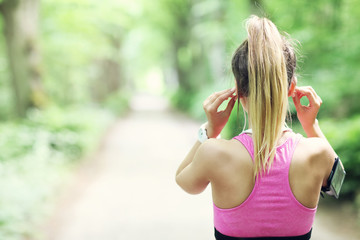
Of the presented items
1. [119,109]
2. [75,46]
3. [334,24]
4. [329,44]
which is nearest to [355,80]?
[329,44]

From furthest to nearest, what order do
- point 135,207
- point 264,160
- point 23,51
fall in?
point 23,51 → point 135,207 → point 264,160

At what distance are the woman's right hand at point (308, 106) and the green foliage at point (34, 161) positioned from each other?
371 centimetres

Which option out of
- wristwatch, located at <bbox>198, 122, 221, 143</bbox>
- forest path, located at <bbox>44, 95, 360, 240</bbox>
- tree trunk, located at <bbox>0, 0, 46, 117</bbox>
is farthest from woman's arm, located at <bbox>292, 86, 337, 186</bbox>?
tree trunk, located at <bbox>0, 0, 46, 117</bbox>

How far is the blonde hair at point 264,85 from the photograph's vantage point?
4.83 ft

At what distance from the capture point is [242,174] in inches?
59.2

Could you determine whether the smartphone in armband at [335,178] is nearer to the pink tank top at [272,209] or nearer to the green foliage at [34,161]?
the pink tank top at [272,209]

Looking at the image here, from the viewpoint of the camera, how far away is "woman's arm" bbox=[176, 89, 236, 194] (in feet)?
4.99

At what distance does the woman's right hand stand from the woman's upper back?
0.57 feet

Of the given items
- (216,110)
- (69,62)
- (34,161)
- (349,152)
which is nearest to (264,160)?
(216,110)

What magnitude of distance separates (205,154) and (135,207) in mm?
5174

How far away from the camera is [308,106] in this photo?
169 cm

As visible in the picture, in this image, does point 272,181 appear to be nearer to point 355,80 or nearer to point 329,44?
point 355,80

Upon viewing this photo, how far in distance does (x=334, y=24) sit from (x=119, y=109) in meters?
14.9

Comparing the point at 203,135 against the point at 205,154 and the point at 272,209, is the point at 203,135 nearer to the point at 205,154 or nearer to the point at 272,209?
the point at 205,154
